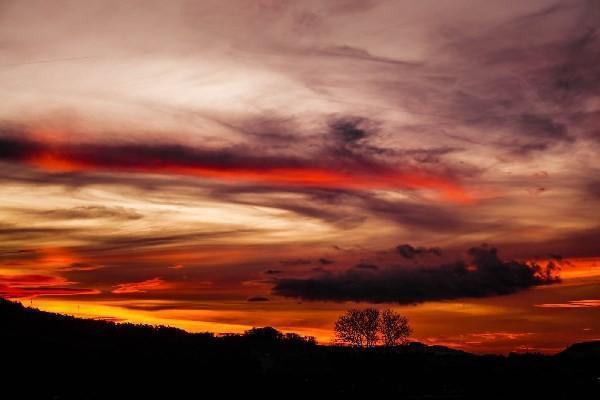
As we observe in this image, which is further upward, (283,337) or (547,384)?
(283,337)

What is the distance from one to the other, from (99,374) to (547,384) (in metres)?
74.8

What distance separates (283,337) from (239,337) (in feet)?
58.4

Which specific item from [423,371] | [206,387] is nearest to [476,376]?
[423,371]

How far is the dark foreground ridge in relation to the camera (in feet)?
261

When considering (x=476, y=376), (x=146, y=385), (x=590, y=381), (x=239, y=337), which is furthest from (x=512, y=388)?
(x=146, y=385)

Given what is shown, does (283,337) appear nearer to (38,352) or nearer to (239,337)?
(239,337)

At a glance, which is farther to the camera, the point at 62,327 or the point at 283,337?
the point at 283,337

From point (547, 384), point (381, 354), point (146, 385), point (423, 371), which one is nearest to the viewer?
point (146, 385)

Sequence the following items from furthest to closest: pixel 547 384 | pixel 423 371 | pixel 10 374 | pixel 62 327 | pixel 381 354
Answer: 1. pixel 381 354
2. pixel 423 371
3. pixel 547 384
4. pixel 62 327
5. pixel 10 374

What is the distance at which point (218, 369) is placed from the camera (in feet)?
318

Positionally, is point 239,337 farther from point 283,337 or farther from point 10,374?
point 10,374

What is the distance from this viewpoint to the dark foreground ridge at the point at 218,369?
79.4m

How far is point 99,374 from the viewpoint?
82812mm

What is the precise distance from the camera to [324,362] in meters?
120
